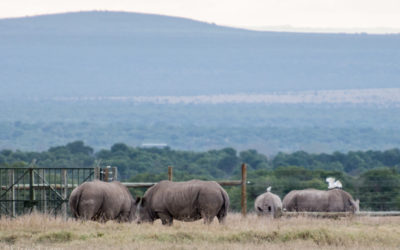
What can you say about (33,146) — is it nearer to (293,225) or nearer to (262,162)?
(262,162)

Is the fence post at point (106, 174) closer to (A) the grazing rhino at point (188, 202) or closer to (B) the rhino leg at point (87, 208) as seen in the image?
(A) the grazing rhino at point (188, 202)

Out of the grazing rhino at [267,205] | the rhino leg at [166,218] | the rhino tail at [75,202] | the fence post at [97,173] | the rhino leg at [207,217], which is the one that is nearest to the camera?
the rhino leg at [207,217]

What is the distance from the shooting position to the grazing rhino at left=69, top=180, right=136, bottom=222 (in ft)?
79.3

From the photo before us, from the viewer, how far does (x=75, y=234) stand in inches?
841

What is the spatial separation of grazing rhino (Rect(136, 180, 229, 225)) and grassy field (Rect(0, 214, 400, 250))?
387 millimetres

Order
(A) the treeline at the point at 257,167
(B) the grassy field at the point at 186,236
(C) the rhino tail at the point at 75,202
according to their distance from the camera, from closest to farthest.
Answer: (B) the grassy field at the point at 186,236 < (C) the rhino tail at the point at 75,202 < (A) the treeline at the point at 257,167

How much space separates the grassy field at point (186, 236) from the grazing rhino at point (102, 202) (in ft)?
1.76

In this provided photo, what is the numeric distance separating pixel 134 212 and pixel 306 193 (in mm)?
6789

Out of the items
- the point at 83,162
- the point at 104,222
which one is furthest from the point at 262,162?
the point at 104,222

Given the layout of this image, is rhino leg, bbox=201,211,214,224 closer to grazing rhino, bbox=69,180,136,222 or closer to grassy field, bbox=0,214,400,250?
grassy field, bbox=0,214,400,250

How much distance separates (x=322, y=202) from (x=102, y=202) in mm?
7479

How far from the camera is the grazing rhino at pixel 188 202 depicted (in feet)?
78.5

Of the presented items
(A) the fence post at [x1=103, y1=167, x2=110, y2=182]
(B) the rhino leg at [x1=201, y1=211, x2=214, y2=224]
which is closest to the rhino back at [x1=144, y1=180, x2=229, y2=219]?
(B) the rhino leg at [x1=201, y1=211, x2=214, y2=224]

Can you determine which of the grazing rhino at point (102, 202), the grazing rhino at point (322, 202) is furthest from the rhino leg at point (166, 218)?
the grazing rhino at point (322, 202)
